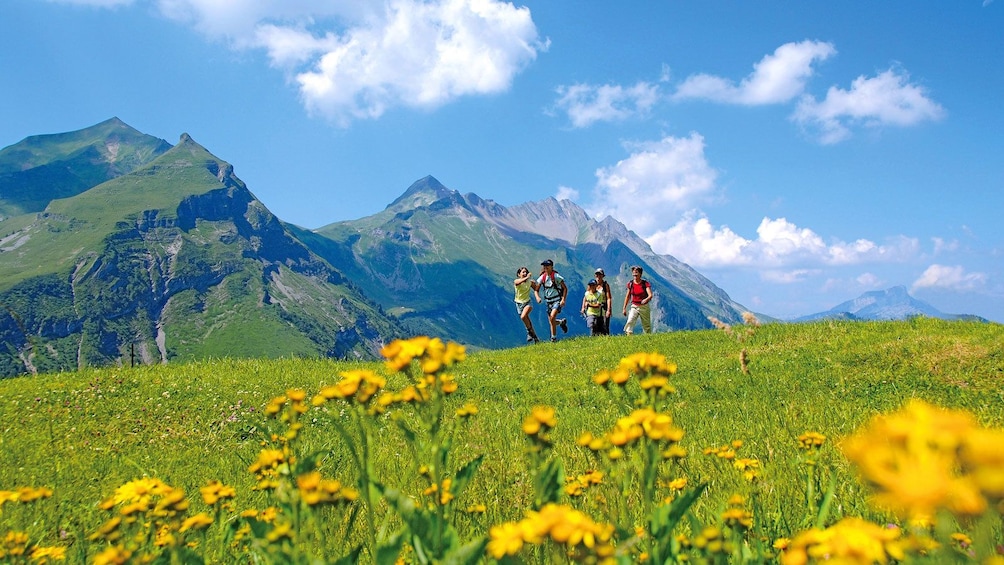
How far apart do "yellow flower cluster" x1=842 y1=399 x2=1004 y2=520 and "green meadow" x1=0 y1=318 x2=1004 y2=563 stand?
2cm

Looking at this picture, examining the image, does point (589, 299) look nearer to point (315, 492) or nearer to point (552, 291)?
point (552, 291)

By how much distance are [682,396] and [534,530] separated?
394 inches

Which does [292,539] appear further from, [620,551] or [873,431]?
[873,431]

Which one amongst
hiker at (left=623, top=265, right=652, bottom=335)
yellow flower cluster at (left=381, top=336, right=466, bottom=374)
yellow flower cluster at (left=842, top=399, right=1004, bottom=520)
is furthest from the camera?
hiker at (left=623, top=265, right=652, bottom=335)

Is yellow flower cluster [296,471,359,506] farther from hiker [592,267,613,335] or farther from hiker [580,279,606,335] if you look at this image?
hiker [580,279,606,335]

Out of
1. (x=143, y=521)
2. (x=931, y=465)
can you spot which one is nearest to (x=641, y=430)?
(x=931, y=465)

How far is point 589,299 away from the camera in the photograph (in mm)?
23500

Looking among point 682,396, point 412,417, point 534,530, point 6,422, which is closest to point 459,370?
point 412,417

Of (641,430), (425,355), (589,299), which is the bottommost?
(641,430)

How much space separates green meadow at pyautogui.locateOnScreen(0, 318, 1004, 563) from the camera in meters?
2.78

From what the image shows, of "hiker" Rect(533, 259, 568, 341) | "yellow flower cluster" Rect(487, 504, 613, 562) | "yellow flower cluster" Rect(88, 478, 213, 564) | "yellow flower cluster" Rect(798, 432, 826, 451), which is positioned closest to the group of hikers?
"hiker" Rect(533, 259, 568, 341)

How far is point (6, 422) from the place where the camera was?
390 inches

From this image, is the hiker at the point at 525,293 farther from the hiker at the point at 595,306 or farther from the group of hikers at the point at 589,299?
the hiker at the point at 595,306

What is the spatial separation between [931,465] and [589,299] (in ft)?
74.5
